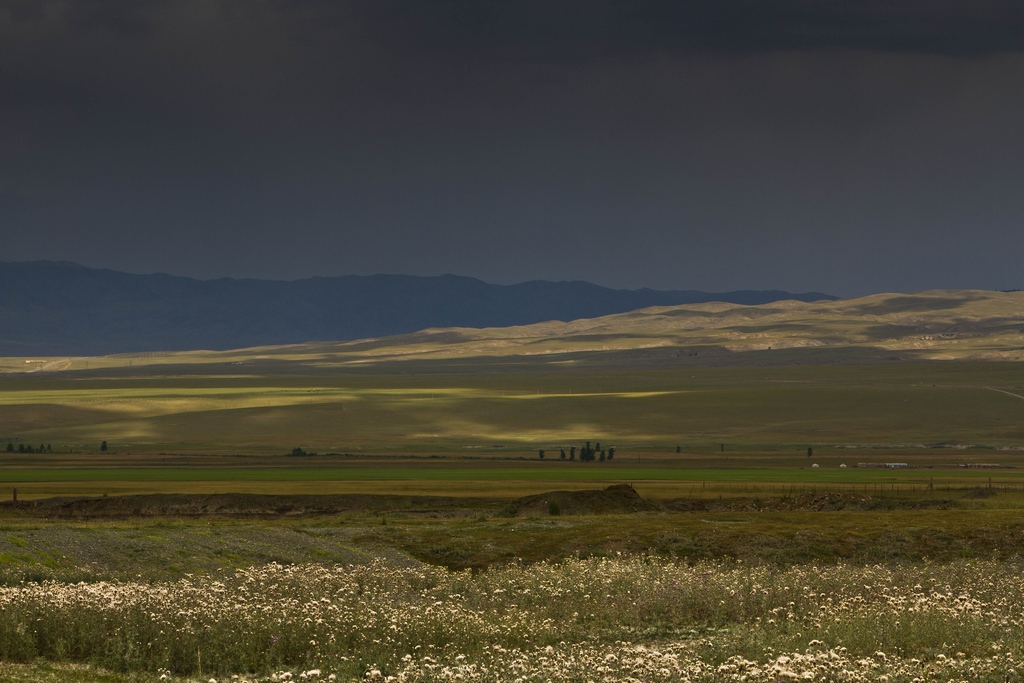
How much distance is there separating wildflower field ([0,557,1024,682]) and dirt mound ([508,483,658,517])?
24.7 m

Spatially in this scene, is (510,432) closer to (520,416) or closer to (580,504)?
(520,416)

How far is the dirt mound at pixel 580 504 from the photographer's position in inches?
1710

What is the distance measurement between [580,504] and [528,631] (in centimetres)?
2974

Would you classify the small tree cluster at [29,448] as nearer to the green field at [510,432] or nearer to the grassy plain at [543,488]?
the green field at [510,432]

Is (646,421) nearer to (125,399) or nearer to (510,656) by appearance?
(125,399)

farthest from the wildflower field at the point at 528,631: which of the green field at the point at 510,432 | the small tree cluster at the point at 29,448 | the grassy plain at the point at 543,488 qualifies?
the small tree cluster at the point at 29,448

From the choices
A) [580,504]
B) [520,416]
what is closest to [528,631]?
[580,504]

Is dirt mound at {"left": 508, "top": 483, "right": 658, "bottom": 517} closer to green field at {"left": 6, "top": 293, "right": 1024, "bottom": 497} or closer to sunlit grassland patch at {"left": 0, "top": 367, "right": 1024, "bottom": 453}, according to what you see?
green field at {"left": 6, "top": 293, "right": 1024, "bottom": 497}

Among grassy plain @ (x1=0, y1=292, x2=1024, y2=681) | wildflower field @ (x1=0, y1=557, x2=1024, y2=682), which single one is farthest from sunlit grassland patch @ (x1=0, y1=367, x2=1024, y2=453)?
wildflower field @ (x1=0, y1=557, x2=1024, y2=682)

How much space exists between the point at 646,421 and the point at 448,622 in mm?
110765

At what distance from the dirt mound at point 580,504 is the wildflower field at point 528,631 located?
972 inches

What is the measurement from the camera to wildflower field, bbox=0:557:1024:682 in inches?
456

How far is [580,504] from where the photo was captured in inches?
1742

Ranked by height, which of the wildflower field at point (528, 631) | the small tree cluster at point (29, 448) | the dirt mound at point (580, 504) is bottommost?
the small tree cluster at point (29, 448)
